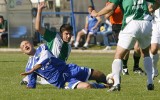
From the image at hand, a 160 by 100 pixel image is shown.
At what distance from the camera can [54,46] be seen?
13008 millimetres

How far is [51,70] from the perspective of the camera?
40.2 feet

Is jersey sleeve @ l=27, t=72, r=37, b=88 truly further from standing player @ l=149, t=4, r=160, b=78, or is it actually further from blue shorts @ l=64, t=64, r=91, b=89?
standing player @ l=149, t=4, r=160, b=78

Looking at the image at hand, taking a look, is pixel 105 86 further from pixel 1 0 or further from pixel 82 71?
pixel 1 0

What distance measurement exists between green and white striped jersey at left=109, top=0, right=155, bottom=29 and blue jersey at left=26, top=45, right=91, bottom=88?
4.78ft

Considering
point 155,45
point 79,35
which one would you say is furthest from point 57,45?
point 79,35

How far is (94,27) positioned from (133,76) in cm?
1541

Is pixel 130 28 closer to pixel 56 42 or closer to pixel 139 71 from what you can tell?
pixel 56 42

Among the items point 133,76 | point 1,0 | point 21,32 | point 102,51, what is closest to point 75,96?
point 133,76

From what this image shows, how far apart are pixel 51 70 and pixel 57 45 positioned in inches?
A: 33.6

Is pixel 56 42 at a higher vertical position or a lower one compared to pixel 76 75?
higher

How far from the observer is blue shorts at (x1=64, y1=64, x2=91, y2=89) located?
1227 centimetres

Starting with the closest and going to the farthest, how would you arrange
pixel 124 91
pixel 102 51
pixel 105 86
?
pixel 124 91, pixel 105 86, pixel 102 51

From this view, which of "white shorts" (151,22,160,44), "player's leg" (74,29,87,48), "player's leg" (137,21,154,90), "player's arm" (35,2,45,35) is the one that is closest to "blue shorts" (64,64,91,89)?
"player's arm" (35,2,45,35)

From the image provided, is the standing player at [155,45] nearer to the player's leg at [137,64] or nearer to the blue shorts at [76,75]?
the player's leg at [137,64]
